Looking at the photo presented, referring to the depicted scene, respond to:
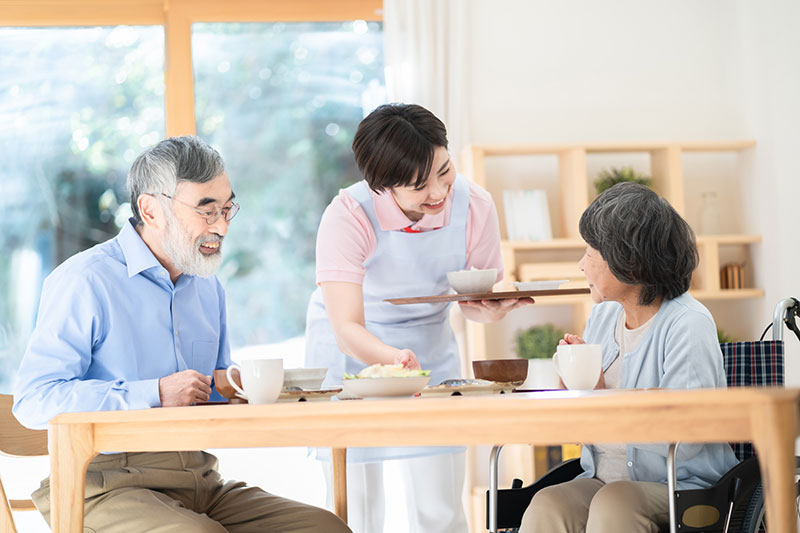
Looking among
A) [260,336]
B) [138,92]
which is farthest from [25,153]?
[260,336]

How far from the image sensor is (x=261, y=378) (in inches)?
58.5

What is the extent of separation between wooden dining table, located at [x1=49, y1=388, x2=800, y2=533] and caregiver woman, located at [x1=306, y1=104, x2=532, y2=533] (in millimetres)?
969

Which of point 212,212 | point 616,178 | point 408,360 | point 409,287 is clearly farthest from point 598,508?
point 616,178

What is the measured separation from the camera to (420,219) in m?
2.45

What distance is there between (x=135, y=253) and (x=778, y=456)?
1438 millimetres

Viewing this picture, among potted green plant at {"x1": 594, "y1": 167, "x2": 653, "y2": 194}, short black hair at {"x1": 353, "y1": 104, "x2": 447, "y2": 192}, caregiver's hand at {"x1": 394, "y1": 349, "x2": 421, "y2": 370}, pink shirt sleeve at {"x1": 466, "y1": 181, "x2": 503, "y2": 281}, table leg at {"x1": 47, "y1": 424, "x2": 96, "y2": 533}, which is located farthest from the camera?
potted green plant at {"x1": 594, "y1": 167, "x2": 653, "y2": 194}

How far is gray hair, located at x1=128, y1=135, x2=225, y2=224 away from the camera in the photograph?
2033 millimetres

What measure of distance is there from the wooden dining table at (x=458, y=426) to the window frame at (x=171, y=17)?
10.7ft

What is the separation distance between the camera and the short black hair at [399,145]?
2242mm

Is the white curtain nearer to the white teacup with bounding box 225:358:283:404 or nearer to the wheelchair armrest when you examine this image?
the wheelchair armrest

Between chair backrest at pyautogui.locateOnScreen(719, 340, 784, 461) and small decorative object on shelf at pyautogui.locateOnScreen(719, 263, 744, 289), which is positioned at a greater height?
small decorative object on shelf at pyautogui.locateOnScreen(719, 263, 744, 289)

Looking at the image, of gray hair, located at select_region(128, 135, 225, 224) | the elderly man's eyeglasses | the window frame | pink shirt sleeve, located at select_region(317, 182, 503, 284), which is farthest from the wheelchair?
the window frame

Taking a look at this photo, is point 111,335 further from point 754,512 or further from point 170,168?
point 754,512

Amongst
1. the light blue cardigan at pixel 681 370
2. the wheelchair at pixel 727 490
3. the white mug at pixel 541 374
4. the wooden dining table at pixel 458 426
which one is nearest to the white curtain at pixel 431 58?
the white mug at pixel 541 374
